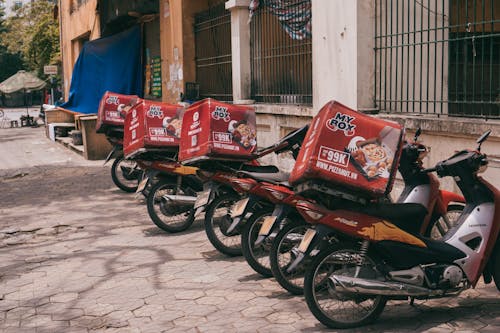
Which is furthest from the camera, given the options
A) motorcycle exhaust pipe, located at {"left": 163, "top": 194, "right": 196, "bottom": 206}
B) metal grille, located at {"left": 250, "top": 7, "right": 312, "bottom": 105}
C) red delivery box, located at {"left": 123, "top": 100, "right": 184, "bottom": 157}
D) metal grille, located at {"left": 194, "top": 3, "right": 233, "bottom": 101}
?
metal grille, located at {"left": 194, "top": 3, "right": 233, "bottom": 101}

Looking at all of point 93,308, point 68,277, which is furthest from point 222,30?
point 93,308

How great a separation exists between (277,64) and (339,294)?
6778 millimetres

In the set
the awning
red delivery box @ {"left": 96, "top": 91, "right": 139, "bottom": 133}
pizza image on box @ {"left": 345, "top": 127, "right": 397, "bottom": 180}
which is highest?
the awning

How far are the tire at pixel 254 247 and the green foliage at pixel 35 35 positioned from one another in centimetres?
3118

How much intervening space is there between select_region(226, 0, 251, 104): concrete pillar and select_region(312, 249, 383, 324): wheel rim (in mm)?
7133

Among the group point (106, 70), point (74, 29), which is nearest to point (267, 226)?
point (106, 70)

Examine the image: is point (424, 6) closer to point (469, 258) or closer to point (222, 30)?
point (469, 258)

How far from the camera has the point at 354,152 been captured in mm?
4551

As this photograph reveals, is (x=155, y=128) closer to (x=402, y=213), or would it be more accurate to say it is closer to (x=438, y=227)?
(x=438, y=227)

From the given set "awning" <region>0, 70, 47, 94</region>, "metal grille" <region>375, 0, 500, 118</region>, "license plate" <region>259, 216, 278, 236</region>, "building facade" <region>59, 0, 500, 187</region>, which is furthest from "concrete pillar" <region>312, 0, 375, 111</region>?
"awning" <region>0, 70, 47, 94</region>

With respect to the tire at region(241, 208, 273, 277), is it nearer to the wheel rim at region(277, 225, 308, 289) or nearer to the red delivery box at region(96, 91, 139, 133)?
the wheel rim at region(277, 225, 308, 289)

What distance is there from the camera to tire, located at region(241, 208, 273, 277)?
5926mm

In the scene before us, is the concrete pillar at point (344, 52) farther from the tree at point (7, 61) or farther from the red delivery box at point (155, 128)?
the tree at point (7, 61)

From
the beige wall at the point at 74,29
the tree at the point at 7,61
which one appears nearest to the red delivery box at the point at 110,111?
the beige wall at the point at 74,29
